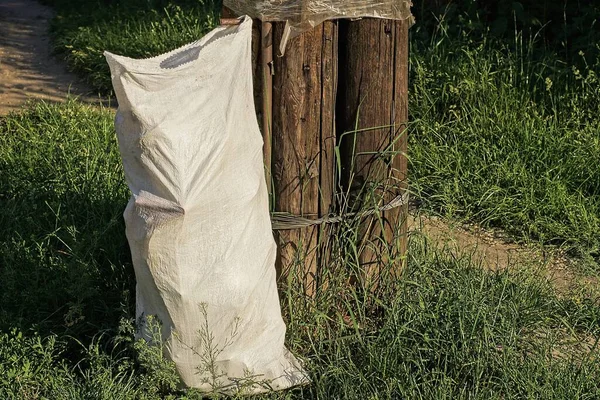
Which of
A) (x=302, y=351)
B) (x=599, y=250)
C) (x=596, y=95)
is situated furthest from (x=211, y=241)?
(x=596, y=95)

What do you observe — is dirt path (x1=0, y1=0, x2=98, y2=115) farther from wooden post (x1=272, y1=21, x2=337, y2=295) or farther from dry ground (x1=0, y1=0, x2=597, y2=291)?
wooden post (x1=272, y1=21, x2=337, y2=295)

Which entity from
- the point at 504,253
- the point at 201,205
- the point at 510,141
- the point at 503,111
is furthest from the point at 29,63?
the point at 201,205

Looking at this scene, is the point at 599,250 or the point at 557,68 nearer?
the point at 599,250

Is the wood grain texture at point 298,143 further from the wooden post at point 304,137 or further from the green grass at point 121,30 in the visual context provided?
the green grass at point 121,30

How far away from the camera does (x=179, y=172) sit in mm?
2742

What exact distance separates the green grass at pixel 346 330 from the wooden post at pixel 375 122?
0.37 ft

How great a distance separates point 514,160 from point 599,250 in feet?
2.30

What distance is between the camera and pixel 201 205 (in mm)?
2801

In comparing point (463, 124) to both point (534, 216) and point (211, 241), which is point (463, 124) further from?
point (211, 241)

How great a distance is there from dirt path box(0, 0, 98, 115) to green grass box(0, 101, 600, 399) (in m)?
2.58

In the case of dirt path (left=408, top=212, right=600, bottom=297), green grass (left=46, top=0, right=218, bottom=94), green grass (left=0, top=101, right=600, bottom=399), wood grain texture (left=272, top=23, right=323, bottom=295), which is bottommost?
dirt path (left=408, top=212, right=600, bottom=297)

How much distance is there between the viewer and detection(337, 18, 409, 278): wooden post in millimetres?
3359

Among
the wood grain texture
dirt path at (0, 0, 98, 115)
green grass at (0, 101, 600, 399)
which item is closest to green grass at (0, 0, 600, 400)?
green grass at (0, 101, 600, 399)

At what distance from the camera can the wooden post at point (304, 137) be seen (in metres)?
3.28
